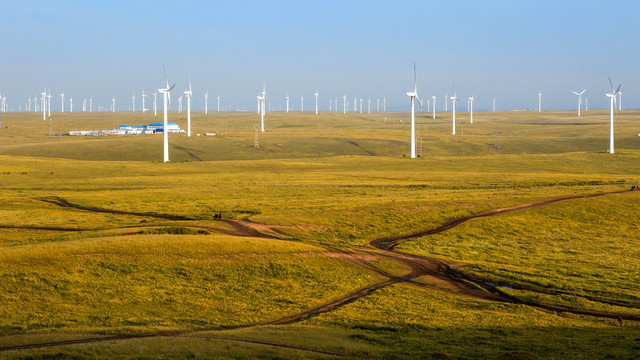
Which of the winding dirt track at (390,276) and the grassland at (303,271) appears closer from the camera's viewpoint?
the grassland at (303,271)

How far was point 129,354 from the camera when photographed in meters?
29.9

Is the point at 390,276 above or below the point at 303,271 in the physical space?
below

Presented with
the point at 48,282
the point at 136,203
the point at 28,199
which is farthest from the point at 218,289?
the point at 28,199

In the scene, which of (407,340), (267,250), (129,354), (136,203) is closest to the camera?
(129,354)

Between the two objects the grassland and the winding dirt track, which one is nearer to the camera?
the grassland

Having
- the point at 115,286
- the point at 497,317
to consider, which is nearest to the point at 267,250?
the point at 115,286

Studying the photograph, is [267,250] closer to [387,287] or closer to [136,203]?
[387,287]

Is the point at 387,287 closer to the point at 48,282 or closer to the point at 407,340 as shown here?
the point at 407,340

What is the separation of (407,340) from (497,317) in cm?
1132

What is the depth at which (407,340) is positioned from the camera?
38594 mm

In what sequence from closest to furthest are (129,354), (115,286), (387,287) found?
(129,354), (115,286), (387,287)

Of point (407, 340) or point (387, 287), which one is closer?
point (407, 340)

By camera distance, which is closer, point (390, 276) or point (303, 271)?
point (303, 271)

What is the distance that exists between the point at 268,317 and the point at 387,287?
13.0m
